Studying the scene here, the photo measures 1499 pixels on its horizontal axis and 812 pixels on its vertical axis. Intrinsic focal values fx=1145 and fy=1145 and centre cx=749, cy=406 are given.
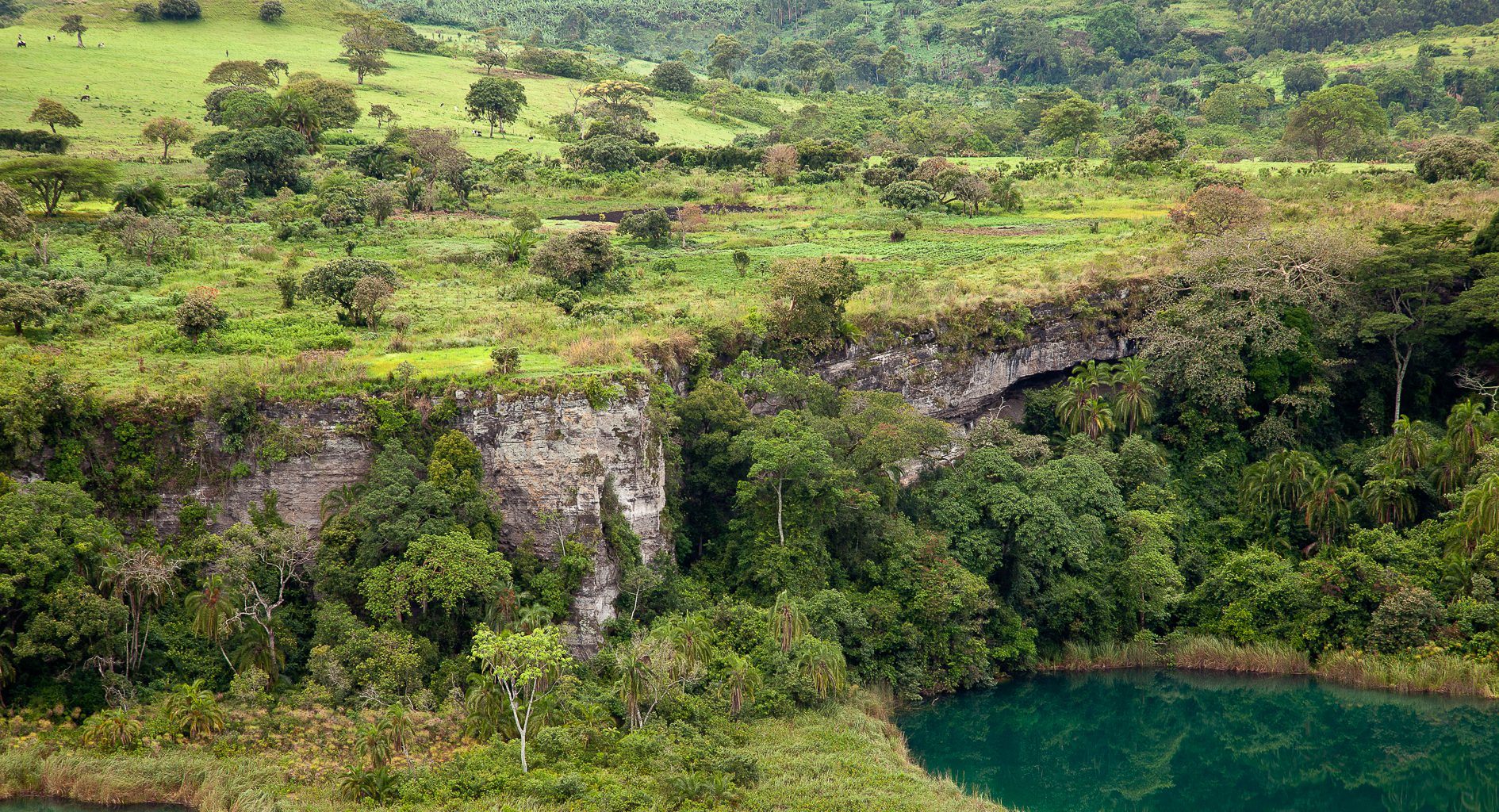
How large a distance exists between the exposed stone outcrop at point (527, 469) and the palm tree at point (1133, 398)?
67.1ft

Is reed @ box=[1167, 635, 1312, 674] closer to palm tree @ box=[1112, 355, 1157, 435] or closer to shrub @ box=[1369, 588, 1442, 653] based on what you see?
shrub @ box=[1369, 588, 1442, 653]

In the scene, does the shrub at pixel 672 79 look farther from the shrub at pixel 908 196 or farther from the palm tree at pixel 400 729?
the palm tree at pixel 400 729

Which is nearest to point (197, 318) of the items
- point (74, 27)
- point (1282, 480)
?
point (1282, 480)

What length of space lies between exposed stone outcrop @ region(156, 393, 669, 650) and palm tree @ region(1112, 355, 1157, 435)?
2044 centimetres

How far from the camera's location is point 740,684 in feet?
98.1

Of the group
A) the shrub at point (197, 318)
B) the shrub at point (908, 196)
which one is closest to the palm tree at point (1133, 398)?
the shrub at point (908, 196)

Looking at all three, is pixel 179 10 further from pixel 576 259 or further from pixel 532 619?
pixel 532 619

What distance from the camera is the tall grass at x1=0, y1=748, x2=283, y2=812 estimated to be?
962 inches

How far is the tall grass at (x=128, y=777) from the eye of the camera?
24.4 m

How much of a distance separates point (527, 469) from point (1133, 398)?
2408cm

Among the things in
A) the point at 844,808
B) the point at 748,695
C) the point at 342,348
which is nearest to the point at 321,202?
the point at 342,348

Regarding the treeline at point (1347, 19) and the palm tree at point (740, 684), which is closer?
the palm tree at point (740, 684)

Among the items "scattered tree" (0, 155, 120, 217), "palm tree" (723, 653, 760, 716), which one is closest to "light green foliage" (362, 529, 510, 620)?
"palm tree" (723, 653, 760, 716)

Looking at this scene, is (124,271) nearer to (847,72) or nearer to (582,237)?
(582,237)
